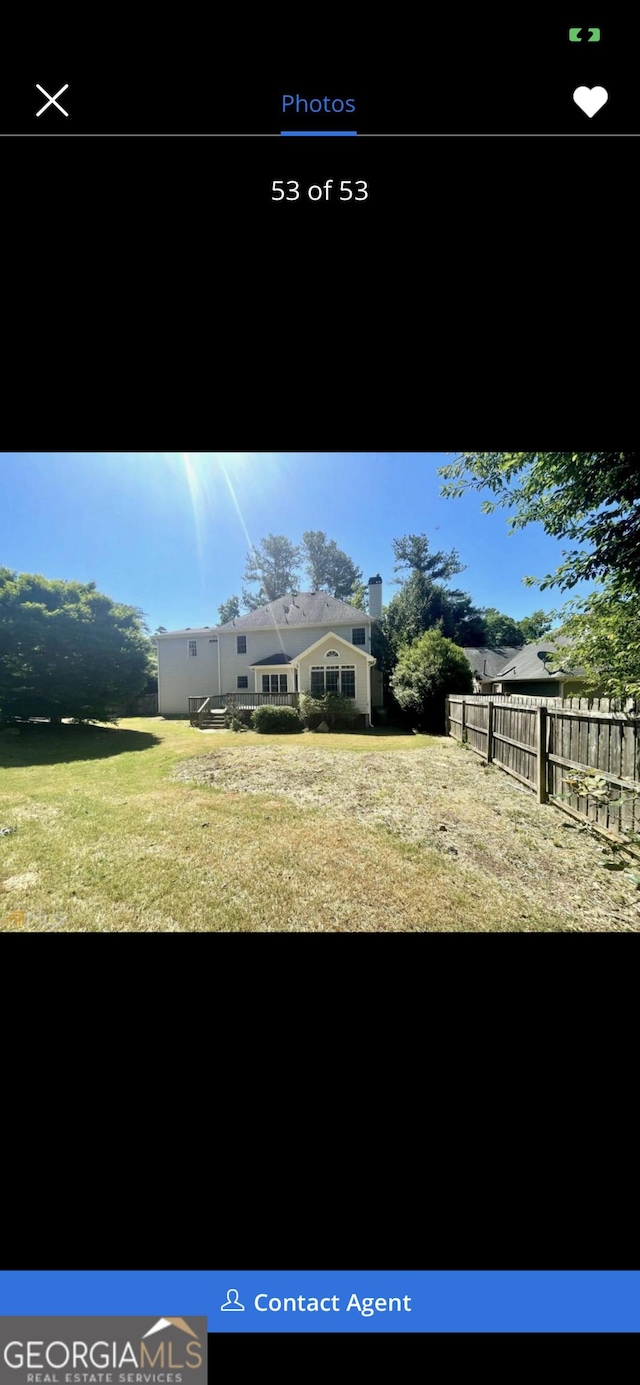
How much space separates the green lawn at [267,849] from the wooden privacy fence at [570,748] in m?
0.29

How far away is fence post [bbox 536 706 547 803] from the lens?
357 centimetres

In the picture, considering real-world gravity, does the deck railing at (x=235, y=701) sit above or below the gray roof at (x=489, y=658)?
below

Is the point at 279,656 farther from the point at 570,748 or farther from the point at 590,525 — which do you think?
the point at 590,525

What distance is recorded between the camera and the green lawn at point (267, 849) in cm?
182

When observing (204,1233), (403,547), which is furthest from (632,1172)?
(403,547)

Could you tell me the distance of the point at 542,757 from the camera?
141 inches

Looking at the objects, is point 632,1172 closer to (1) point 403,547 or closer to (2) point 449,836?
(2) point 449,836

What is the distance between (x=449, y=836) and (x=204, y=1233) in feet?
7.61

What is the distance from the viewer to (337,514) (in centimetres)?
244

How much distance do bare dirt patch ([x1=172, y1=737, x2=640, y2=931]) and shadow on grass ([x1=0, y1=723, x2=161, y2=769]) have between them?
3.46 ft
